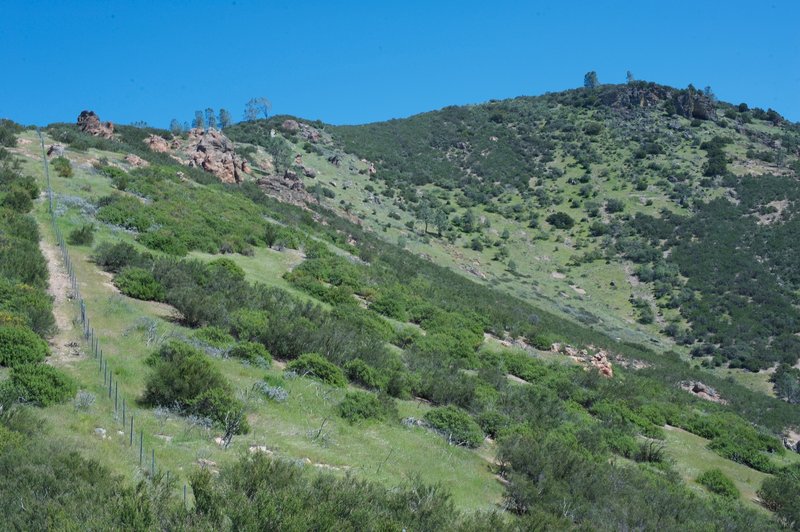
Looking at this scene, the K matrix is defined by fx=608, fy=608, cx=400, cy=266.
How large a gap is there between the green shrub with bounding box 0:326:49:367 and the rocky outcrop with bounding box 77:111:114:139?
35659 millimetres

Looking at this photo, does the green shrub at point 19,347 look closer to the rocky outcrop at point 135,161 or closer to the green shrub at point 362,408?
the green shrub at point 362,408

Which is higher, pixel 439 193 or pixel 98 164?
pixel 439 193

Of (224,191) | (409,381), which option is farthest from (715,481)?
(224,191)

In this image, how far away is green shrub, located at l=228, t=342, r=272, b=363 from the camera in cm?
1290

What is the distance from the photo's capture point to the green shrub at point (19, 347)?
9.70 metres

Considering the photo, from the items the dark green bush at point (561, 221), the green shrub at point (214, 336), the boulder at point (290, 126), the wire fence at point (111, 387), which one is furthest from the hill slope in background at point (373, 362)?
the boulder at point (290, 126)

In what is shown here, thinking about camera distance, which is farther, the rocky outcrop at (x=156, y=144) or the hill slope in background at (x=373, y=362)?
the rocky outcrop at (x=156, y=144)

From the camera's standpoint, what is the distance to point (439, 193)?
75.1m

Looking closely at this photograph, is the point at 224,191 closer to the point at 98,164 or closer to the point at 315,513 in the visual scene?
the point at 98,164

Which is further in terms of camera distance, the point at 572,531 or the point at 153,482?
the point at 572,531

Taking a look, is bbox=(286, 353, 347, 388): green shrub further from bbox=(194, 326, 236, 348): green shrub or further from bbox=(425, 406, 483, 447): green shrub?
bbox=(425, 406, 483, 447): green shrub

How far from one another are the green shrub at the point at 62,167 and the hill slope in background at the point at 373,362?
0.50 metres

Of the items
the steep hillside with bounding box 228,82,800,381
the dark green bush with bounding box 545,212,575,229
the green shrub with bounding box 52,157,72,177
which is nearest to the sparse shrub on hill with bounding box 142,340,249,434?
the green shrub with bounding box 52,157,72,177

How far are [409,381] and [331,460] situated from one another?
18.0 ft
